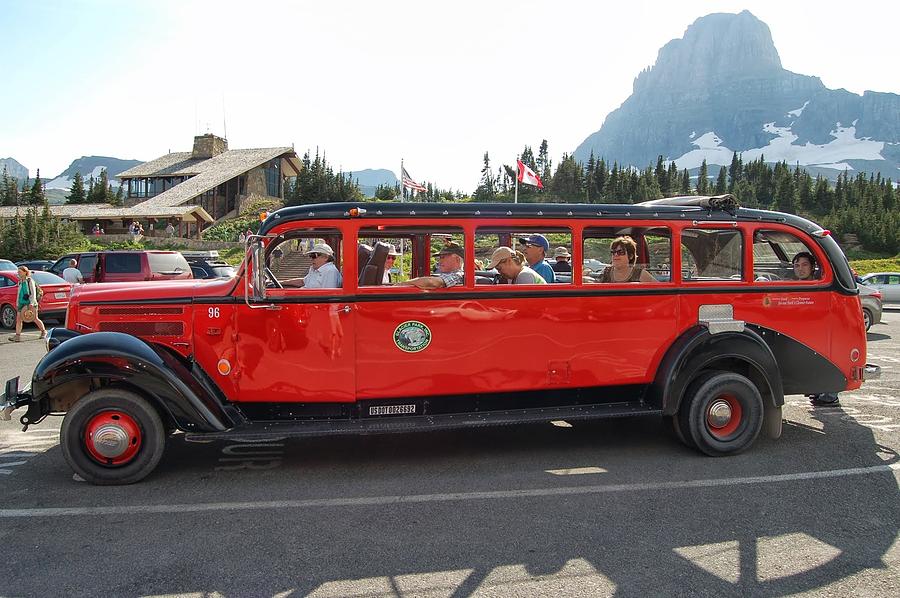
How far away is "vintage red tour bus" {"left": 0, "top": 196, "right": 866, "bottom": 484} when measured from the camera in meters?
5.34

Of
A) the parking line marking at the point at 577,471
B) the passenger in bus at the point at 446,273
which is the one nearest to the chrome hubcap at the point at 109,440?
the passenger in bus at the point at 446,273

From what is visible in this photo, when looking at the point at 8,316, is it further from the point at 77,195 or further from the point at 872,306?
the point at 77,195

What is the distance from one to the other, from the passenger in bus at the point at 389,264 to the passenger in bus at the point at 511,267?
92 centimetres

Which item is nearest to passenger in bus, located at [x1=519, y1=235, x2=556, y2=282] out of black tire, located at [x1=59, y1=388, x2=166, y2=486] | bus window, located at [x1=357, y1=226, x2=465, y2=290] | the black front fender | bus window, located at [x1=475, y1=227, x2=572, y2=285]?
bus window, located at [x1=475, y1=227, x2=572, y2=285]

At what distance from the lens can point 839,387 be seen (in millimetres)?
6398

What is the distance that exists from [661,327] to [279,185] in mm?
57283

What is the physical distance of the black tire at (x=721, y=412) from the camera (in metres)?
6.02

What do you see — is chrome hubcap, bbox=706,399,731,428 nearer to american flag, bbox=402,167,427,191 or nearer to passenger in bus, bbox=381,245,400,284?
passenger in bus, bbox=381,245,400,284

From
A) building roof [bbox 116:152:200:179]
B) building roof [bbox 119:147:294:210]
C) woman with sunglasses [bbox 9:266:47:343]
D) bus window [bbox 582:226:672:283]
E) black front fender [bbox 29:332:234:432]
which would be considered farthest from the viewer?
building roof [bbox 116:152:200:179]

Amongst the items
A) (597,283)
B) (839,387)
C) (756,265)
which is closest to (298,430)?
(597,283)

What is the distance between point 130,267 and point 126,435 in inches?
468

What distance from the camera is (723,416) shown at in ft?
20.0

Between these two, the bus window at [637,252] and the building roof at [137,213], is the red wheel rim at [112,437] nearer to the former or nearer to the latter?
the bus window at [637,252]

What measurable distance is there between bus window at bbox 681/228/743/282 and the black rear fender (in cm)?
55
